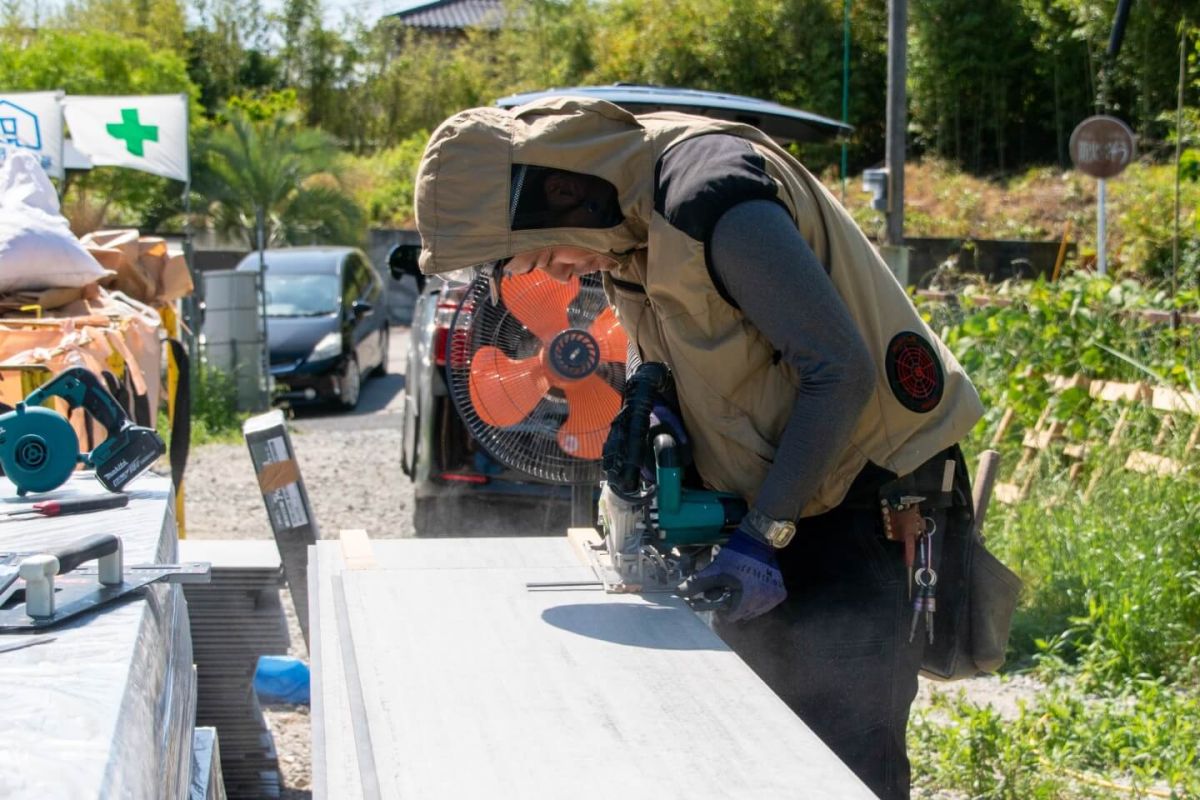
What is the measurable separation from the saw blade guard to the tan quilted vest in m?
0.80

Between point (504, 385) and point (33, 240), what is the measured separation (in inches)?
65.1

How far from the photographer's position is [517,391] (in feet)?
16.8

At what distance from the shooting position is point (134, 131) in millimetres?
11945

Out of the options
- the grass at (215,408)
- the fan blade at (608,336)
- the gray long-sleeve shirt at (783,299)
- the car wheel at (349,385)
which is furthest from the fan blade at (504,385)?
the car wheel at (349,385)

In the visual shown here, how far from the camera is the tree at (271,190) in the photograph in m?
27.0

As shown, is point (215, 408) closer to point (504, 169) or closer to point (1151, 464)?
point (1151, 464)

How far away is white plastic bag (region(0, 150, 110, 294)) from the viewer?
4.54 metres

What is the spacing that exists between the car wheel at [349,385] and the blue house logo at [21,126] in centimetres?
526

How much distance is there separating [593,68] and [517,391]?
1162 inches

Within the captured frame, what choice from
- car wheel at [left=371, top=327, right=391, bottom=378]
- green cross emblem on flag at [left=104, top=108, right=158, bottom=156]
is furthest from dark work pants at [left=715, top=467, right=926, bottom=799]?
car wheel at [left=371, top=327, right=391, bottom=378]

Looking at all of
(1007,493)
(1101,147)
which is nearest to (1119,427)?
(1007,493)

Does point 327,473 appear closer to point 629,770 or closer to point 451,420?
point 451,420

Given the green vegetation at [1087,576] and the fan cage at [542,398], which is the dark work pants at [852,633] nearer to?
the green vegetation at [1087,576]

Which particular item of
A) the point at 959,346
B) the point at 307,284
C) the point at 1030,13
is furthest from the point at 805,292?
the point at 1030,13
